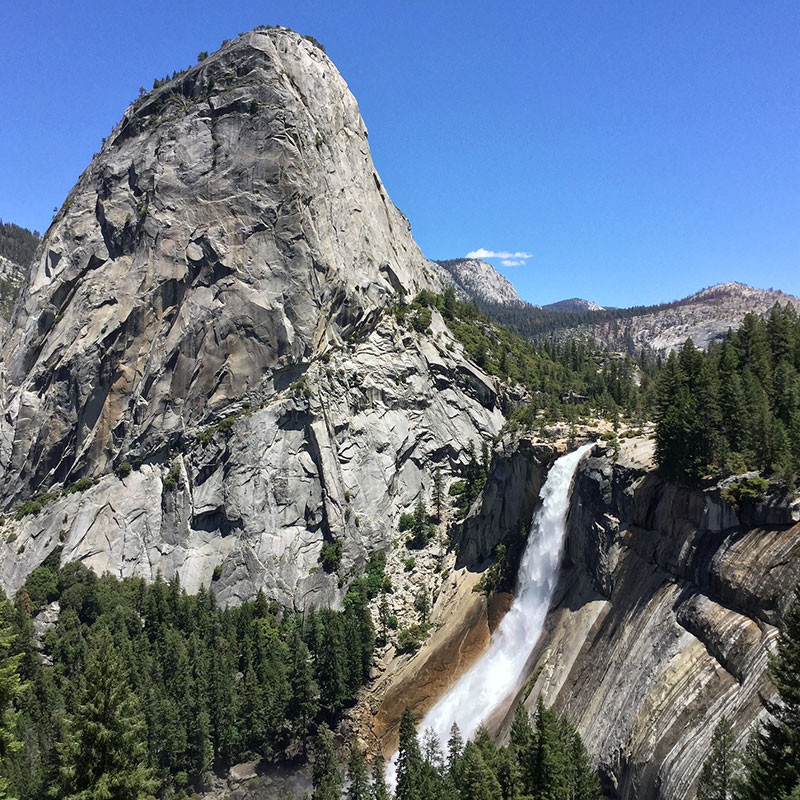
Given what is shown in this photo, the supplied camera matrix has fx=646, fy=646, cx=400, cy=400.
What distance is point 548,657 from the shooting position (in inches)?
2074

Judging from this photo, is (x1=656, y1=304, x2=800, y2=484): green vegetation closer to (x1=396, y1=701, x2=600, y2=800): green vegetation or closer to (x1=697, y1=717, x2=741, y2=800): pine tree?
(x1=697, y1=717, x2=741, y2=800): pine tree

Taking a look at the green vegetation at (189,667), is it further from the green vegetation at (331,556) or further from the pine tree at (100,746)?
the pine tree at (100,746)

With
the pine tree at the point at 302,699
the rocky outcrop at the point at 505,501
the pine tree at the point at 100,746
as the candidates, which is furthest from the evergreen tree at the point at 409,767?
the rocky outcrop at the point at 505,501

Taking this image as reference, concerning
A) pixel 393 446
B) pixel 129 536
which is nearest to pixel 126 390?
pixel 129 536

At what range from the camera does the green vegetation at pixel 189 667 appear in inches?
2323

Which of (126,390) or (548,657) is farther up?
(126,390)

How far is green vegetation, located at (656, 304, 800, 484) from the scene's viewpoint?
40.9m

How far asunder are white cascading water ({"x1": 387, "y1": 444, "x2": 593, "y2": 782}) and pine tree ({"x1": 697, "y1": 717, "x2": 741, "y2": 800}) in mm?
28176

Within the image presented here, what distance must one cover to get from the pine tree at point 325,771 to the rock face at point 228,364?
22.4m

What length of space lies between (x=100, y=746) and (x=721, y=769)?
24.9 m

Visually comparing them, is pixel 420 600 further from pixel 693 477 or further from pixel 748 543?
pixel 748 543

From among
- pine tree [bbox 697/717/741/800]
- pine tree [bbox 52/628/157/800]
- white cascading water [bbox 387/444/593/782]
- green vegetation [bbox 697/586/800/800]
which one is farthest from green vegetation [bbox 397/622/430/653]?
pine tree [bbox 52/628/157/800]

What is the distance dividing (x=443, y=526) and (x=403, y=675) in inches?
1014

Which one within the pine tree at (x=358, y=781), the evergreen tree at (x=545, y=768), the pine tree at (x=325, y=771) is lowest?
the pine tree at (x=325, y=771)
